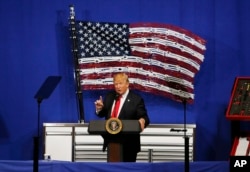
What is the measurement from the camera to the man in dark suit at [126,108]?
6785 millimetres

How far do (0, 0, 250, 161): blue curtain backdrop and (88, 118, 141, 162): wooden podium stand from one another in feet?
8.44

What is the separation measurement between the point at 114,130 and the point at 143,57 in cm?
271

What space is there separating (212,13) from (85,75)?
81.1 inches

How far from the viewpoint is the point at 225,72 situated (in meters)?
8.80

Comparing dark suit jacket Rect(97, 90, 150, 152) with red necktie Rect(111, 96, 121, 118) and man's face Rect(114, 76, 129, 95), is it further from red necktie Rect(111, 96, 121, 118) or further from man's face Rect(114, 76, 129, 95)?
man's face Rect(114, 76, 129, 95)

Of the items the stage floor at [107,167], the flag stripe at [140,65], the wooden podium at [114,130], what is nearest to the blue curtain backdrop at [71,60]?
the flag stripe at [140,65]

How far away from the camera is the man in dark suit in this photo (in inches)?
267

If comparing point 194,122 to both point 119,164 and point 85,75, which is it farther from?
point 119,164

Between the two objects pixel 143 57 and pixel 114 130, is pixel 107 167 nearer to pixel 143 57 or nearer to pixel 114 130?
pixel 114 130

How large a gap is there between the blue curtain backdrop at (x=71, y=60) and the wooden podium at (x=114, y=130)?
257cm

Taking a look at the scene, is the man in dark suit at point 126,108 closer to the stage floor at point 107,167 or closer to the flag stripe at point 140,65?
the stage floor at point 107,167

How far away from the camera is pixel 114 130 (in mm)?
6215

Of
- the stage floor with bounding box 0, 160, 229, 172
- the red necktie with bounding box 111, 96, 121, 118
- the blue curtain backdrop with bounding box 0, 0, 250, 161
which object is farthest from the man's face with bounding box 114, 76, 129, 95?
the blue curtain backdrop with bounding box 0, 0, 250, 161

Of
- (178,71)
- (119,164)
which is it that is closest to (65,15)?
(178,71)
